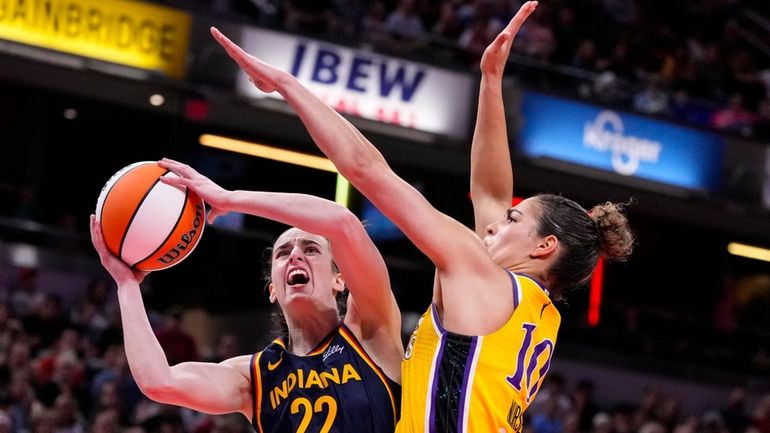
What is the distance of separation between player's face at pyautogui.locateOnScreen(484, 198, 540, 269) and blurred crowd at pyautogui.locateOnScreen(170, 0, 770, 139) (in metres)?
10.1

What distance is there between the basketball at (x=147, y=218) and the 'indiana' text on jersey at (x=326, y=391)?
61 cm

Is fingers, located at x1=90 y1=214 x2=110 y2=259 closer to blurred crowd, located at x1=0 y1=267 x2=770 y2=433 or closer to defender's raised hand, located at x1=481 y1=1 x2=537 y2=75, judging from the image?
defender's raised hand, located at x1=481 y1=1 x2=537 y2=75

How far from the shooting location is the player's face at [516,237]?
4188 millimetres

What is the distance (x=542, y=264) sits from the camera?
13.7 ft

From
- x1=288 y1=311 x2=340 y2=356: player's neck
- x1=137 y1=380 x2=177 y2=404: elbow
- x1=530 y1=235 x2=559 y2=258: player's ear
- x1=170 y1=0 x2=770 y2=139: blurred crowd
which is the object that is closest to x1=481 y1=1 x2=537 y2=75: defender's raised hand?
x1=530 y1=235 x2=559 y2=258: player's ear

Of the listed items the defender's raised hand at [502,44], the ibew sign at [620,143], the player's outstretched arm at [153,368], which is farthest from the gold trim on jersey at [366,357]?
the ibew sign at [620,143]

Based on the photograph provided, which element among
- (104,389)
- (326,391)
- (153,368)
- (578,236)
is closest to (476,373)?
(578,236)

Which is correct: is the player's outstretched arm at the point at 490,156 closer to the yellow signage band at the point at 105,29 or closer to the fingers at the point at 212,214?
the fingers at the point at 212,214

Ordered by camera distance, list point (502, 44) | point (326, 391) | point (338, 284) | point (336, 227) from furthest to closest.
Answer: point (338, 284), point (502, 44), point (326, 391), point (336, 227)

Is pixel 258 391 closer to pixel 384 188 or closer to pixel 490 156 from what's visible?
pixel 384 188

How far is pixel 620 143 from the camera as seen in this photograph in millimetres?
15875

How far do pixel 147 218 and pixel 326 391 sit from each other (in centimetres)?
91

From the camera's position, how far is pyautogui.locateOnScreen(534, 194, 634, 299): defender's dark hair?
4188 mm

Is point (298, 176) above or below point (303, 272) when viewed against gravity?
below
